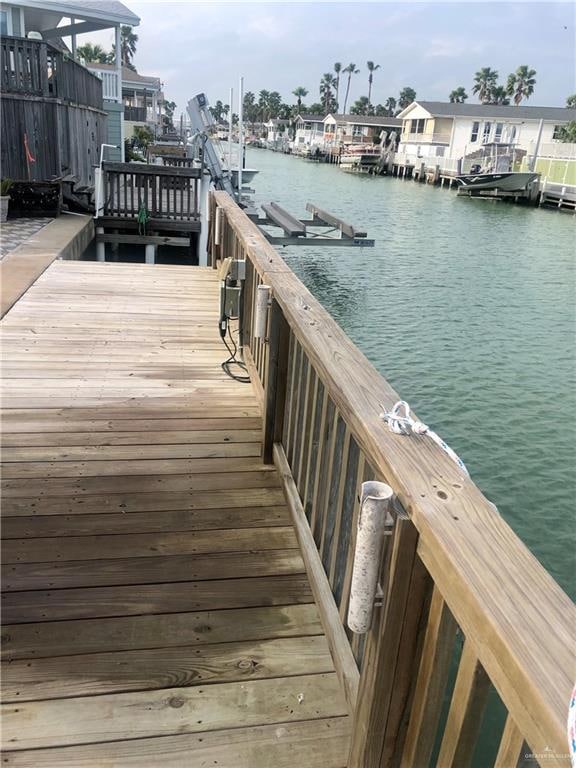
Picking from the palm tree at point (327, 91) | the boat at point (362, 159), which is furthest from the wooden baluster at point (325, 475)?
the palm tree at point (327, 91)

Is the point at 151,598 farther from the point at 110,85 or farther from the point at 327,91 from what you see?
the point at 327,91

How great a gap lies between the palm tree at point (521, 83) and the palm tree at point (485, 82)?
10520mm

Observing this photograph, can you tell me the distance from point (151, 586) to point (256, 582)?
0.37 m

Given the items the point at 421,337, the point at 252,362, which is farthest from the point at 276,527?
the point at 421,337

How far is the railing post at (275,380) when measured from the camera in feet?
9.19

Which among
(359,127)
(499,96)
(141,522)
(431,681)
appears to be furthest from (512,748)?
(499,96)

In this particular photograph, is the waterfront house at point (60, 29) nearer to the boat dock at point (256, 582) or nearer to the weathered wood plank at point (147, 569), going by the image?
the boat dock at point (256, 582)

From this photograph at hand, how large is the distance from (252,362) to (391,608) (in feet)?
9.48

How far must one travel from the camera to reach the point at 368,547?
1.22 metres

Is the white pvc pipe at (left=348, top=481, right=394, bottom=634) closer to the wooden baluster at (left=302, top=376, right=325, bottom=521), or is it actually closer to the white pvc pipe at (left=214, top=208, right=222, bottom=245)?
the wooden baluster at (left=302, top=376, right=325, bottom=521)

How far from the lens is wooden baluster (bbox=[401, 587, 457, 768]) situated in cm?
116

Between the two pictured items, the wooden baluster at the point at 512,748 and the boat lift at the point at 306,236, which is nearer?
the wooden baluster at the point at 512,748

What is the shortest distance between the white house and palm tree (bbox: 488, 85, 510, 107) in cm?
3378

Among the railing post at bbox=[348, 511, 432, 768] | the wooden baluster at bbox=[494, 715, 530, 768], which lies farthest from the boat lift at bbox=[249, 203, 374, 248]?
the wooden baluster at bbox=[494, 715, 530, 768]
